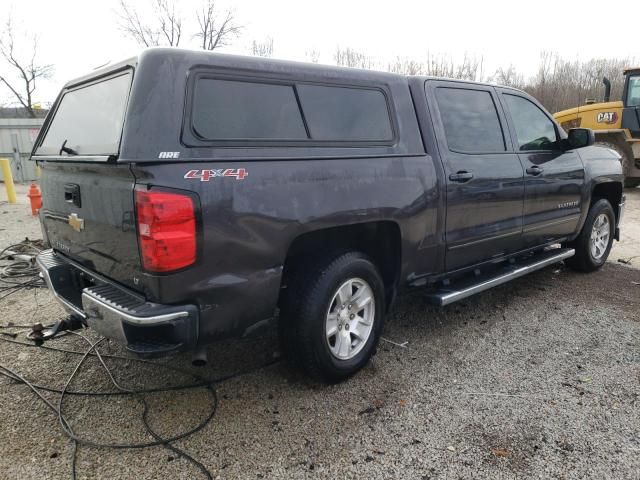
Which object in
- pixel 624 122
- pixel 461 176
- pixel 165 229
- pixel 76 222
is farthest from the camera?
pixel 624 122

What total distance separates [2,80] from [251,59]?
34.5m

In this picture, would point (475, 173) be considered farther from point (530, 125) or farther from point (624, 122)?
point (624, 122)

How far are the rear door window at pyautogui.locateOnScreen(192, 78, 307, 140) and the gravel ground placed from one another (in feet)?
5.42

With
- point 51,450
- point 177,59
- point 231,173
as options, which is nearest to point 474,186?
point 231,173

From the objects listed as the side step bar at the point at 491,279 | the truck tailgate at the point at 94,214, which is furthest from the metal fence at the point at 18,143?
the side step bar at the point at 491,279

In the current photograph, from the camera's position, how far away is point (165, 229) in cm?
233

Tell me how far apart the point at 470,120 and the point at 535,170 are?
0.94 meters

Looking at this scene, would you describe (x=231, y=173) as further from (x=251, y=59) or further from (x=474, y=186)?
(x=474, y=186)

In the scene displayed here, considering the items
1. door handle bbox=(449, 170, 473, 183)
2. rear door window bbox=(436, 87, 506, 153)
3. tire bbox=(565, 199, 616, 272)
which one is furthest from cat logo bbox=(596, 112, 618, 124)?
door handle bbox=(449, 170, 473, 183)

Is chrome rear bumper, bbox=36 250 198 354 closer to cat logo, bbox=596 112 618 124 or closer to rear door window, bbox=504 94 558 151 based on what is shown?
rear door window, bbox=504 94 558 151

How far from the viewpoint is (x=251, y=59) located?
274 centimetres

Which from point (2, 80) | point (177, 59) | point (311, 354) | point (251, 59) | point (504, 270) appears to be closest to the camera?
point (177, 59)

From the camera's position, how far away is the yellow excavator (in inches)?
473

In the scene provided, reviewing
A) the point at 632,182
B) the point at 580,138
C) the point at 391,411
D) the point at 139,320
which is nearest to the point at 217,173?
the point at 139,320
